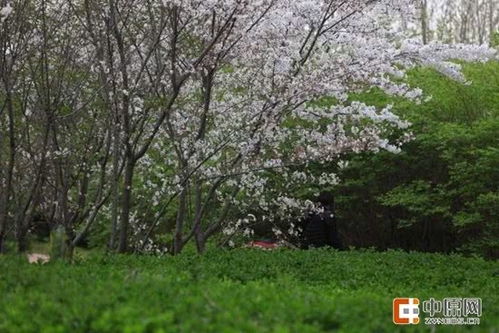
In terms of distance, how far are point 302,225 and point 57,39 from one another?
6.37 m

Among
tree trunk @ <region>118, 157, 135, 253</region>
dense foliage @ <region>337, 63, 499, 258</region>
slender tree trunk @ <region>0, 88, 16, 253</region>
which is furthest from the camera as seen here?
dense foliage @ <region>337, 63, 499, 258</region>

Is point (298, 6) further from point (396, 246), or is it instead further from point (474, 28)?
point (474, 28)

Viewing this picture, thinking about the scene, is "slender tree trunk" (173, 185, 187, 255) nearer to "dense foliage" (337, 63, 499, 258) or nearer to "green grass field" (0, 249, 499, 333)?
"green grass field" (0, 249, 499, 333)

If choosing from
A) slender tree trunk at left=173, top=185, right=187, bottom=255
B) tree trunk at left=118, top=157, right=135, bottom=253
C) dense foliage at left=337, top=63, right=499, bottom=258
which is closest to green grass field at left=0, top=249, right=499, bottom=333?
tree trunk at left=118, top=157, right=135, bottom=253

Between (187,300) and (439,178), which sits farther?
(439,178)

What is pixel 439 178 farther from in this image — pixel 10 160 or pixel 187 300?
pixel 187 300

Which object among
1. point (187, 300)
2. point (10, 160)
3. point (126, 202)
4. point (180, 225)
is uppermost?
point (10, 160)

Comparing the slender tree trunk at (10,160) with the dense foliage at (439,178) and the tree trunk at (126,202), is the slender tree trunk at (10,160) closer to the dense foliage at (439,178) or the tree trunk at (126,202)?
the tree trunk at (126,202)

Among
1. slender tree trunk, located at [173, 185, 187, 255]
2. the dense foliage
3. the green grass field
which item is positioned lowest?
the green grass field

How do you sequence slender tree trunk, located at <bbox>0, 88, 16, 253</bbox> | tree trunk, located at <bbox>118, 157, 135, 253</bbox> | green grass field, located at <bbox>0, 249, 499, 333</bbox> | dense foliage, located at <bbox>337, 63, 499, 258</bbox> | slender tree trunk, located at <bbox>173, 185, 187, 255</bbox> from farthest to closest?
dense foliage, located at <bbox>337, 63, 499, 258</bbox> → slender tree trunk, located at <bbox>173, 185, 187, 255</bbox> → tree trunk, located at <bbox>118, 157, 135, 253</bbox> → slender tree trunk, located at <bbox>0, 88, 16, 253</bbox> → green grass field, located at <bbox>0, 249, 499, 333</bbox>

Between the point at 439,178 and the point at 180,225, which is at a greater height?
the point at 439,178

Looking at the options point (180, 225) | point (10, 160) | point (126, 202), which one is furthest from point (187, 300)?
point (180, 225)

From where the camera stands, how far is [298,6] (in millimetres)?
8914

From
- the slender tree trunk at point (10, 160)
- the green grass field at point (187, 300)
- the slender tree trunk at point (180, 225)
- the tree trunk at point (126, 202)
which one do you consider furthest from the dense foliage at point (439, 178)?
the slender tree trunk at point (10, 160)
